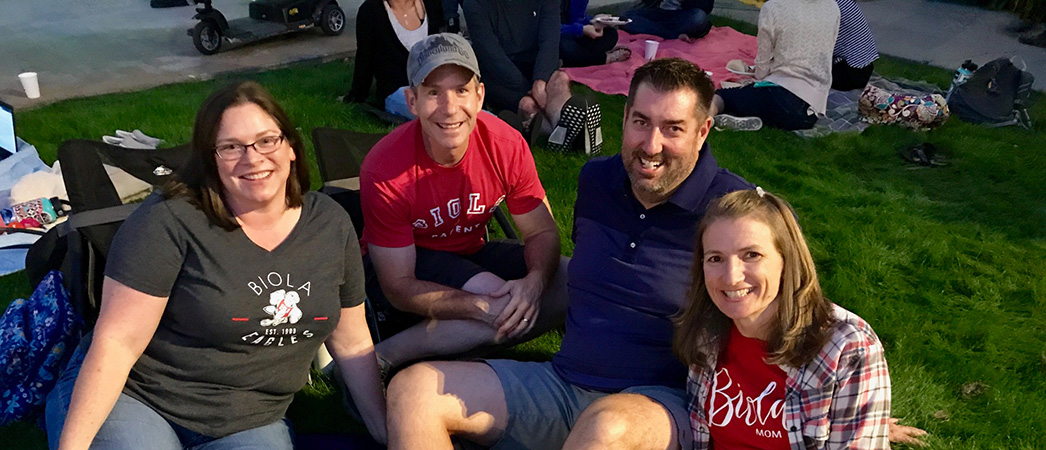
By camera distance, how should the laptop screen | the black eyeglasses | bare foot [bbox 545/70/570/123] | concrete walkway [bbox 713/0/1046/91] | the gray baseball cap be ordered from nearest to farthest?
the black eyeglasses
the gray baseball cap
the laptop screen
bare foot [bbox 545/70/570/123]
concrete walkway [bbox 713/0/1046/91]

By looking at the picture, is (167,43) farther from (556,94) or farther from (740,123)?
(740,123)

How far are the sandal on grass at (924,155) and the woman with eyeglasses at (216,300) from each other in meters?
4.62

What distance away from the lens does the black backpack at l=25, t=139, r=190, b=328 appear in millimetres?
2686

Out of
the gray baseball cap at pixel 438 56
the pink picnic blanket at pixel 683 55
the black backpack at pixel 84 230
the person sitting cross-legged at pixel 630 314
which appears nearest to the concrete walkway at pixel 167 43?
the pink picnic blanket at pixel 683 55

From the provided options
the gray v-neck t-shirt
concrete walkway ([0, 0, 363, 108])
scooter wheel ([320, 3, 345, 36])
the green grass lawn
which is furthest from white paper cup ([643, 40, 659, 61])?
the gray v-neck t-shirt

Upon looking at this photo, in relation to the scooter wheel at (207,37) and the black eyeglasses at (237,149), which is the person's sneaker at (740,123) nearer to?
the black eyeglasses at (237,149)

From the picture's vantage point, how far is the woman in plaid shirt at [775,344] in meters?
2.03

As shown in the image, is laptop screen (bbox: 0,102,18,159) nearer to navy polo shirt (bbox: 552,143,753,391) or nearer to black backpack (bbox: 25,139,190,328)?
black backpack (bbox: 25,139,190,328)

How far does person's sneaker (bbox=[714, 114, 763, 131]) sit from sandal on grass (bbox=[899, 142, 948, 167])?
1062 mm

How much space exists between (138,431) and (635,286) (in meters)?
1.60

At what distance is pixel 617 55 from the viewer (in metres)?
7.57

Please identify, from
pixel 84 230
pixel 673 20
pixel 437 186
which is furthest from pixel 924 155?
pixel 84 230

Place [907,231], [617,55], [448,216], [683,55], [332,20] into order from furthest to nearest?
[332,20], [683,55], [617,55], [907,231], [448,216]

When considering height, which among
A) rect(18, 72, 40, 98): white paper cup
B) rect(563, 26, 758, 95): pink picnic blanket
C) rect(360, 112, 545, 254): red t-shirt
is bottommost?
rect(563, 26, 758, 95): pink picnic blanket
